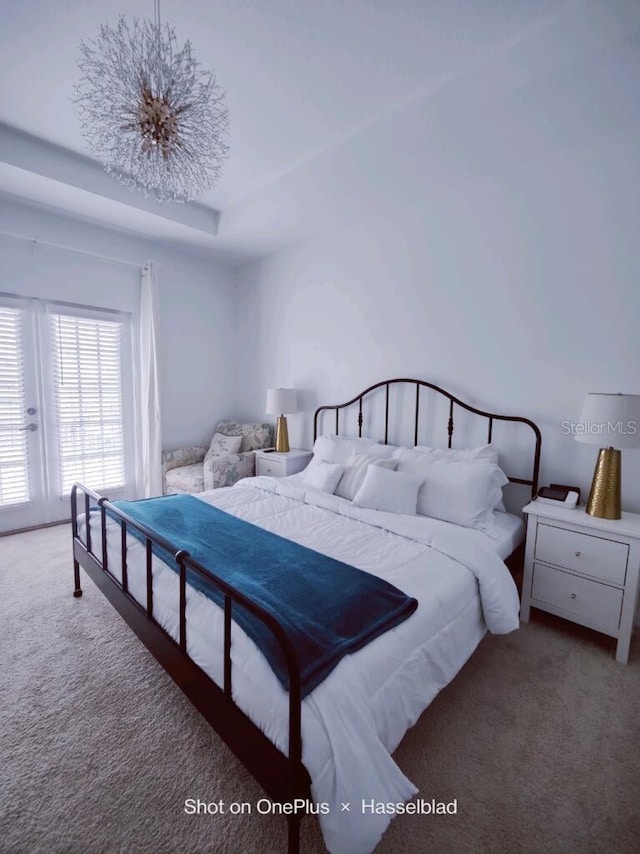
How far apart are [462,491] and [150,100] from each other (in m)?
2.53

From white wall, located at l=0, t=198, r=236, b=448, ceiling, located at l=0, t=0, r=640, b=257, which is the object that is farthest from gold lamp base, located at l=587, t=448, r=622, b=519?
white wall, located at l=0, t=198, r=236, b=448

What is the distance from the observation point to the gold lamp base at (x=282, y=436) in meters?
3.87

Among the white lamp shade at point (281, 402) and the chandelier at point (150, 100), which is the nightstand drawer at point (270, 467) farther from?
the chandelier at point (150, 100)

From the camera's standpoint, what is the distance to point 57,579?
2658mm

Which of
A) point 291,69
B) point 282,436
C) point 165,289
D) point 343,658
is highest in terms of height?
point 291,69

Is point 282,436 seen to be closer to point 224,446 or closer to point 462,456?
point 224,446

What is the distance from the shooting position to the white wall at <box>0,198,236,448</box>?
326 cm

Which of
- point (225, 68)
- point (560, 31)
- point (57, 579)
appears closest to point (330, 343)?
point (225, 68)

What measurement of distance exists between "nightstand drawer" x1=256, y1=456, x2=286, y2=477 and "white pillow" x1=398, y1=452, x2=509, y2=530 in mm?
1470

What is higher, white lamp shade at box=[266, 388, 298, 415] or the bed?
white lamp shade at box=[266, 388, 298, 415]

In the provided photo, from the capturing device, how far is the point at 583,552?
2.03 meters

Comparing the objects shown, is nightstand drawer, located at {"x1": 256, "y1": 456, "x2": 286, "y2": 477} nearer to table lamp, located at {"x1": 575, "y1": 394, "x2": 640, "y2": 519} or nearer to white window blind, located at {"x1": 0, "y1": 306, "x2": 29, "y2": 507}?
white window blind, located at {"x1": 0, "y1": 306, "x2": 29, "y2": 507}

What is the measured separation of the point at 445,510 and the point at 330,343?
6.54 ft

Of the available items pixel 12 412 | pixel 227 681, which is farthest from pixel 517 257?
pixel 12 412
